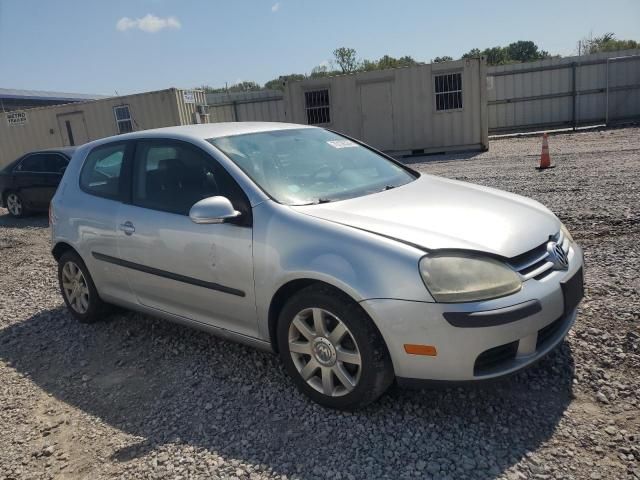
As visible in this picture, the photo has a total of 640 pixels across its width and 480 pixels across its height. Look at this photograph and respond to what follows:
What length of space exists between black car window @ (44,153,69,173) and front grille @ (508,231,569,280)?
30.8ft

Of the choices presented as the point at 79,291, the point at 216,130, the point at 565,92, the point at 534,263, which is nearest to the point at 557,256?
the point at 534,263

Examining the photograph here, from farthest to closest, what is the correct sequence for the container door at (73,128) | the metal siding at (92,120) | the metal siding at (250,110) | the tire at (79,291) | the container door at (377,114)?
the metal siding at (250,110), the container door at (73,128), the container door at (377,114), the metal siding at (92,120), the tire at (79,291)

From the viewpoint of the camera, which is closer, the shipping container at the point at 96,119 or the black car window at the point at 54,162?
the black car window at the point at 54,162

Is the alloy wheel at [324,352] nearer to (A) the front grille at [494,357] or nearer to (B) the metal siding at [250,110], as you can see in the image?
(A) the front grille at [494,357]

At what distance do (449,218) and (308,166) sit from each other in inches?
43.5

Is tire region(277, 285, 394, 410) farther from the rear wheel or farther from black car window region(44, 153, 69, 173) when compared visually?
the rear wheel

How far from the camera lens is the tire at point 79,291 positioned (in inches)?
174

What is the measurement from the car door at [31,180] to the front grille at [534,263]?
32.4ft

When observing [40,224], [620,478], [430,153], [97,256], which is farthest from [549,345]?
[430,153]

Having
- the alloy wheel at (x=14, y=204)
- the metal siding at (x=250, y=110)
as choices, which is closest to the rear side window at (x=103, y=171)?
the alloy wheel at (x=14, y=204)

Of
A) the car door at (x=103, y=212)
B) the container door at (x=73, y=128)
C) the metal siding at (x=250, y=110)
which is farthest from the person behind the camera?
the metal siding at (x=250, y=110)

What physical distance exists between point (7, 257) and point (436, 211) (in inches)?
275

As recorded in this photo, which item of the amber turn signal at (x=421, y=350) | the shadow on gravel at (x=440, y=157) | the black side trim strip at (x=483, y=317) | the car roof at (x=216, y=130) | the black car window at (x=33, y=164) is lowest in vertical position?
the shadow on gravel at (x=440, y=157)

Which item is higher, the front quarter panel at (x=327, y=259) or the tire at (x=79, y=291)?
the front quarter panel at (x=327, y=259)
